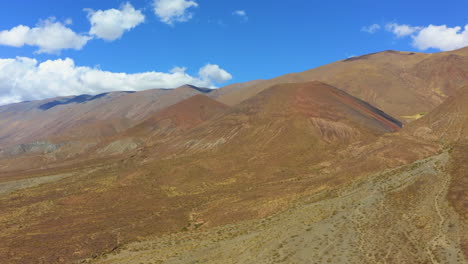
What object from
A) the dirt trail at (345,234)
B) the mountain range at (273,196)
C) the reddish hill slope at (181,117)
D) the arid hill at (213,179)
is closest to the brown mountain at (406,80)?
the arid hill at (213,179)

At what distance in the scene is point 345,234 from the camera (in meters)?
26.6

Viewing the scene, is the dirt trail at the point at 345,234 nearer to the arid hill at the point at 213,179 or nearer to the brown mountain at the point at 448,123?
the arid hill at the point at 213,179

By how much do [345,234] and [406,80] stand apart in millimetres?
150087

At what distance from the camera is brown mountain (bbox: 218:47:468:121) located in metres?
133

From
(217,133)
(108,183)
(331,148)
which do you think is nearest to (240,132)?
(217,133)

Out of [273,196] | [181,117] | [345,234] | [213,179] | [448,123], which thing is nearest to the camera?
[345,234]

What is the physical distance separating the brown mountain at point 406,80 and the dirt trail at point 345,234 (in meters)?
94.8

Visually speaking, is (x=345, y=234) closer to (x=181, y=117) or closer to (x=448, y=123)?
(x=448, y=123)

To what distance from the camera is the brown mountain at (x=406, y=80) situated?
13275cm

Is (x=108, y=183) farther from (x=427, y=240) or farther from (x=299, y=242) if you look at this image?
(x=427, y=240)

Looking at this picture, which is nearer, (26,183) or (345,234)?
(345,234)

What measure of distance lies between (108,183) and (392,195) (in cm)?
5002

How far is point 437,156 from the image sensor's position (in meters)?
42.3

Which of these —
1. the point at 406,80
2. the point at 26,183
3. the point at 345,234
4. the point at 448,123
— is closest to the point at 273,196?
the point at 345,234
